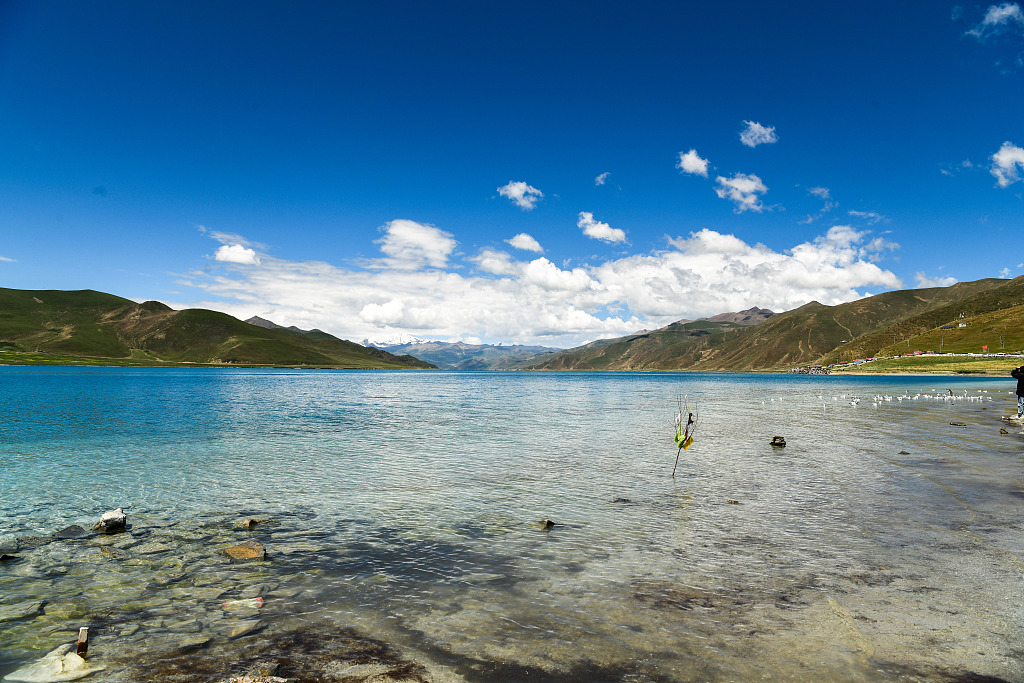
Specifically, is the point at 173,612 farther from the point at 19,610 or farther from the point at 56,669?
the point at 19,610

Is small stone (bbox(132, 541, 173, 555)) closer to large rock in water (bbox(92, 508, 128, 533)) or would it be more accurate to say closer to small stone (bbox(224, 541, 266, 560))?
small stone (bbox(224, 541, 266, 560))

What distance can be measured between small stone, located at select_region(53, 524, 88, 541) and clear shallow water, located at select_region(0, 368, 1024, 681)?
0.62 m

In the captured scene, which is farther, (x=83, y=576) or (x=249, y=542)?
(x=249, y=542)

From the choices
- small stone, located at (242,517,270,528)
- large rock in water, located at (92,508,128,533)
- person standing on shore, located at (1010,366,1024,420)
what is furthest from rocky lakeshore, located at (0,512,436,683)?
person standing on shore, located at (1010,366,1024,420)

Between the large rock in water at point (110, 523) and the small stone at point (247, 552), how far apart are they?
5324 mm

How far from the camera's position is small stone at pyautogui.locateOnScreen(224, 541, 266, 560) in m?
15.4

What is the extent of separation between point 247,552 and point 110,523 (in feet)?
21.2

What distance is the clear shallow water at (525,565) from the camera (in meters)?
9.70

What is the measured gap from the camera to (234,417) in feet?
193

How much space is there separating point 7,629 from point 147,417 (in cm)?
5456

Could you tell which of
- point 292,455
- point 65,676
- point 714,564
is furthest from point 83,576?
point 292,455

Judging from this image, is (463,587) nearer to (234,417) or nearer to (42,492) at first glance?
(42,492)

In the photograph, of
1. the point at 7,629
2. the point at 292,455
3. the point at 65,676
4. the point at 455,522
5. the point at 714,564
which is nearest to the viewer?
the point at 65,676

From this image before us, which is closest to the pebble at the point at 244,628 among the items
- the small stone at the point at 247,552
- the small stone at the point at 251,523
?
the small stone at the point at 247,552
